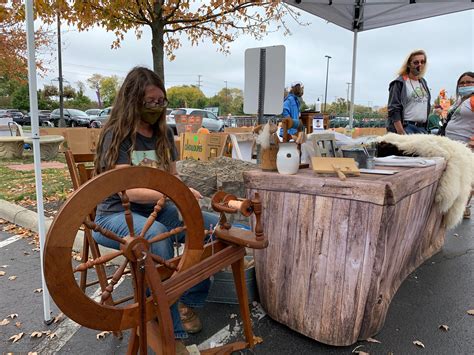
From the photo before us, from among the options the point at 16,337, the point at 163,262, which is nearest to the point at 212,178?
the point at 16,337

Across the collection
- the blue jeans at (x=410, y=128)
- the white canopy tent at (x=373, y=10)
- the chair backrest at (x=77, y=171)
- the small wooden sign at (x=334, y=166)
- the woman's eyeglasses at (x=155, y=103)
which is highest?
the white canopy tent at (x=373, y=10)

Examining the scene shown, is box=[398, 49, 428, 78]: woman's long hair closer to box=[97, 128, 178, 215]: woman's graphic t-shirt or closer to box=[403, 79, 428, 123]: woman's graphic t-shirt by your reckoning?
box=[403, 79, 428, 123]: woman's graphic t-shirt

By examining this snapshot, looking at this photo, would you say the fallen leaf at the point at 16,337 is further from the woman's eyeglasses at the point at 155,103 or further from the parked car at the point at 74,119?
the parked car at the point at 74,119

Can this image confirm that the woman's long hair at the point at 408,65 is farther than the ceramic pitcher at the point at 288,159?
Yes

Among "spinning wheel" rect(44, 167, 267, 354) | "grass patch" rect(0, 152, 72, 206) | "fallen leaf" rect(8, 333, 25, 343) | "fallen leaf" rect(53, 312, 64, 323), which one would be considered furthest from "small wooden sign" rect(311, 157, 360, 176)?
"grass patch" rect(0, 152, 72, 206)

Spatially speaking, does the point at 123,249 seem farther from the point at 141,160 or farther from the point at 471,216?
the point at 471,216

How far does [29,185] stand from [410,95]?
5.75m

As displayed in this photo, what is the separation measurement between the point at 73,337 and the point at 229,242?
4.01 ft

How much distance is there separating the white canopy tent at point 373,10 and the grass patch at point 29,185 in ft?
14.2

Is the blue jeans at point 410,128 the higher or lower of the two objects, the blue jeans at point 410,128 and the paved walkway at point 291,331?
the higher

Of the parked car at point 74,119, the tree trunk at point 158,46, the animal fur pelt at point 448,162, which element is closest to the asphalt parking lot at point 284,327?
the animal fur pelt at point 448,162

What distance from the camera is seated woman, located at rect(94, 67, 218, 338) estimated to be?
68.7 inches

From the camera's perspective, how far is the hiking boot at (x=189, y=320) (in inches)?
82.9

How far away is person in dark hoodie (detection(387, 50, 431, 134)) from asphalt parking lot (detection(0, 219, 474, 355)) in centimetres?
155
